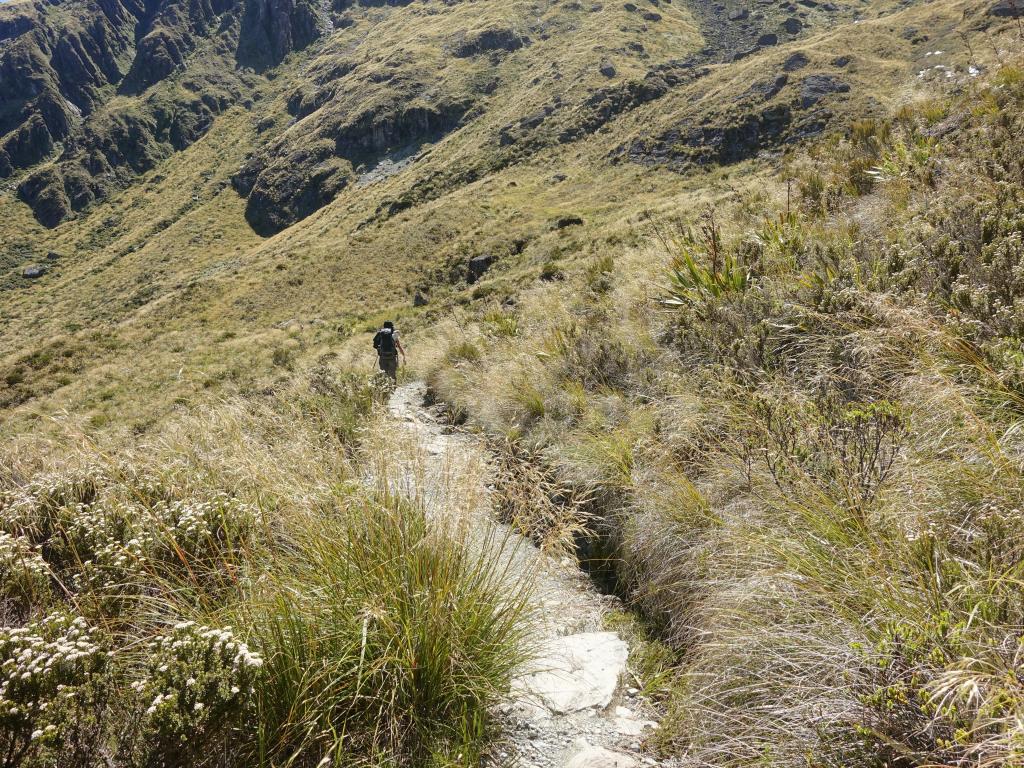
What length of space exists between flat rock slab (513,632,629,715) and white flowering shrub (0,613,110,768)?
1740 millimetres

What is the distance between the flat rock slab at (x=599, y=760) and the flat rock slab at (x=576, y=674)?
25cm

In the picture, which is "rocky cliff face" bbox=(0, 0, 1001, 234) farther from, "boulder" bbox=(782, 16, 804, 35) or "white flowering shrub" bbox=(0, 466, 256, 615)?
"white flowering shrub" bbox=(0, 466, 256, 615)

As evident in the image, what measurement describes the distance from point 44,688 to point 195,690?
1.77 ft

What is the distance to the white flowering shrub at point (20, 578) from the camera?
2568 millimetres

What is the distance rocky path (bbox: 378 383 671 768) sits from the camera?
7.93 feet

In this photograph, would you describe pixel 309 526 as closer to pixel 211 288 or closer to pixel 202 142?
pixel 211 288

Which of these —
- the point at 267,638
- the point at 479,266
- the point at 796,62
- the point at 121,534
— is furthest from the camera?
the point at 796,62

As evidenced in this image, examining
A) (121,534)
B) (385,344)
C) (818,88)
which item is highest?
(121,534)

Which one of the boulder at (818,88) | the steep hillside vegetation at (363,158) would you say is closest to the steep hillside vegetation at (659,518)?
the steep hillside vegetation at (363,158)

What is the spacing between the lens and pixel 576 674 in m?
2.85

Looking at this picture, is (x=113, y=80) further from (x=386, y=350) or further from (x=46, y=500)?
(x=46, y=500)

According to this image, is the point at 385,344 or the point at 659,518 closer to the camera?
the point at 659,518

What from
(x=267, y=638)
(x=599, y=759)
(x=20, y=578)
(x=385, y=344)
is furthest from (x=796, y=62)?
→ (x=20, y=578)

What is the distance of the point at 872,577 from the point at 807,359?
2442 mm
